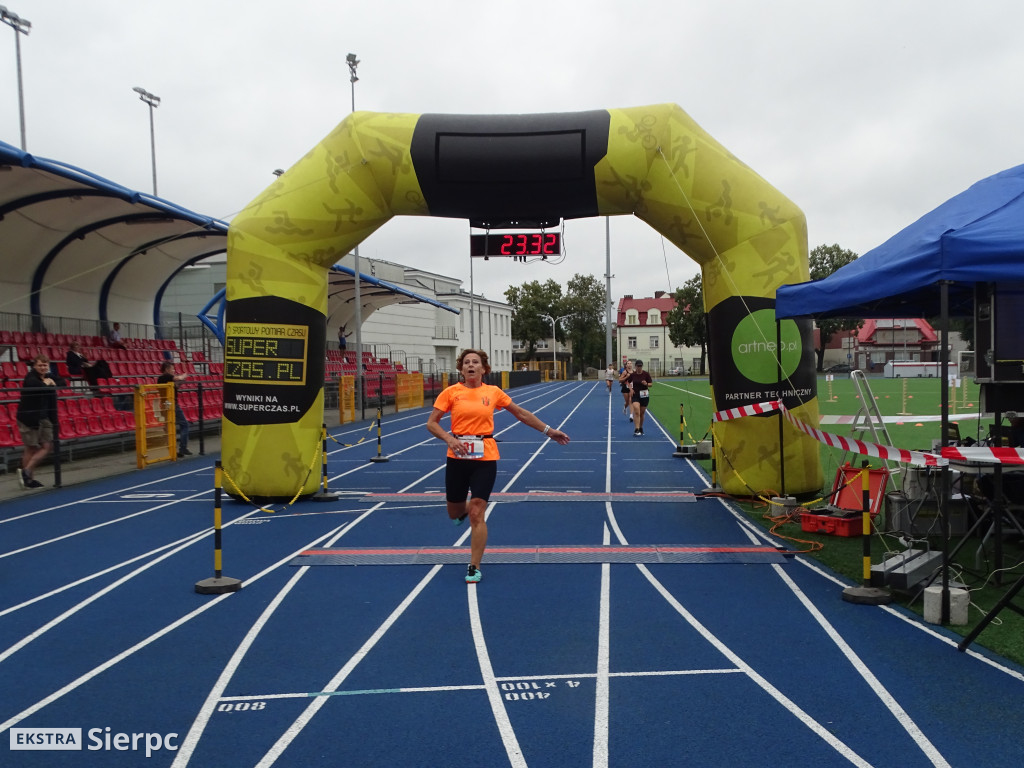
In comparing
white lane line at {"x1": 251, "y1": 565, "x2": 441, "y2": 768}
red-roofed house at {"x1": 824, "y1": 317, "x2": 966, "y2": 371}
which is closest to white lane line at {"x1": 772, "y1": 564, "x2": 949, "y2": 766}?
white lane line at {"x1": 251, "y1": 565, "x2": 441, "y2": 768}

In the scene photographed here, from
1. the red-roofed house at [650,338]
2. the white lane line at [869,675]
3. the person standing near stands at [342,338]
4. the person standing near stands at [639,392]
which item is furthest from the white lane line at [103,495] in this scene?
the red-roofed house at [650,338]

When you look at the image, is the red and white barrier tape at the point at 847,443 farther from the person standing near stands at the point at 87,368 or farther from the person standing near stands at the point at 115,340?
the person standing near stands at the point at 115,340

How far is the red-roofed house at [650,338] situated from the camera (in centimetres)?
9900

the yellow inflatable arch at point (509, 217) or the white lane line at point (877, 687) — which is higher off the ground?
the yellow inflatable arch at point (509, 217)

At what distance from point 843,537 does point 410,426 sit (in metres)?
17.7

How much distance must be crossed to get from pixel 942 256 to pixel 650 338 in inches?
3829

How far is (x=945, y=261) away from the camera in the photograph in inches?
225

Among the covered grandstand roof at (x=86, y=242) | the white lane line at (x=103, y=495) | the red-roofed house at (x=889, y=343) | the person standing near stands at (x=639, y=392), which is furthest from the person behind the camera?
the red-roofed house at (x=889, y=343)

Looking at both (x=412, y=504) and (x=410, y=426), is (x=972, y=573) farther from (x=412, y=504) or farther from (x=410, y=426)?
(x=410, y=426)

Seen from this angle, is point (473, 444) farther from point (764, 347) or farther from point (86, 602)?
point (764, 347)

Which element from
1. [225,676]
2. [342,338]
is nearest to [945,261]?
[225,676]

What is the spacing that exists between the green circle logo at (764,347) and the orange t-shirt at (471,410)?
14.8ft

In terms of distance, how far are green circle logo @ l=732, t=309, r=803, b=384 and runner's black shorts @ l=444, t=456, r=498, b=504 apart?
4.64m

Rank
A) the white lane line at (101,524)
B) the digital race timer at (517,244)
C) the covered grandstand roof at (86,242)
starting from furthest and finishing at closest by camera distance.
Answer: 1. the covered grandstand roof at (86,242)
2. the digital race timer at (517,244)
3. the white lane line at (101,524)
